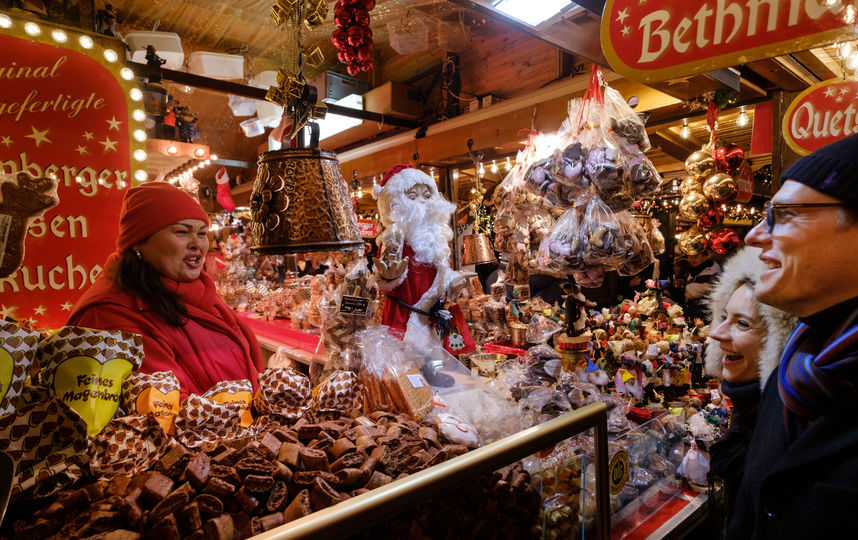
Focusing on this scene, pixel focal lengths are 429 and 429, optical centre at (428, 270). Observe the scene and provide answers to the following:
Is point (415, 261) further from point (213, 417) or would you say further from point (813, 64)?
point (813, 64)

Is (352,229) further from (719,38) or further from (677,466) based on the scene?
(677,466)

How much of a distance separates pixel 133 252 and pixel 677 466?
2.43 metres

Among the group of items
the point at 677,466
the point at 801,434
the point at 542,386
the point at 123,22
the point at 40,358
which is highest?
the point at 123,22

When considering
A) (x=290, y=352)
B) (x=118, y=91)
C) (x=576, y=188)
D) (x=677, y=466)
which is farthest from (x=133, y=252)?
(x=677, y=466)

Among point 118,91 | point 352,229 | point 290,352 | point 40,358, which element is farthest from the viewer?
point 290,352

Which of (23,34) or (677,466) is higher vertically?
(23,34)

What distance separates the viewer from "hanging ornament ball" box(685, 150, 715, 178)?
9.23 ft

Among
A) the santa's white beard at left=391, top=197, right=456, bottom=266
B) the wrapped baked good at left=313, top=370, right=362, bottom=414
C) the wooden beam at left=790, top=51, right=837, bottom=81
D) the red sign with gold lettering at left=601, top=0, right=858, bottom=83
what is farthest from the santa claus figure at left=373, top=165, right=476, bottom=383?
the wooden beam at left=790, top=51, right=837, bottom=81

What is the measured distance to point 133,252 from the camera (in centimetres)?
180

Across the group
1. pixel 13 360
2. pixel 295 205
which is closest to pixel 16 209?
pixel 13 360

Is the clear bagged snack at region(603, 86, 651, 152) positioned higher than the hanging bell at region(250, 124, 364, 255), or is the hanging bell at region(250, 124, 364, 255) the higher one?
the clear bagged snack at region(603, 86, 651, 152)

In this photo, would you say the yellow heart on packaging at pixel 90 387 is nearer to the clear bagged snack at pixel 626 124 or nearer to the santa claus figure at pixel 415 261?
the santa claus figure at pixel 415 261

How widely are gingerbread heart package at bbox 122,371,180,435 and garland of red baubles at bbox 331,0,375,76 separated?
136cm

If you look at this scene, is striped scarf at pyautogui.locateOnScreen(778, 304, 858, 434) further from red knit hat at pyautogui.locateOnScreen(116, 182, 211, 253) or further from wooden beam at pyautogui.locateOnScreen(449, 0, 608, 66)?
Answer: red knit hat at pyautogui.locateOnScreen(116, 182, 211, 253)
